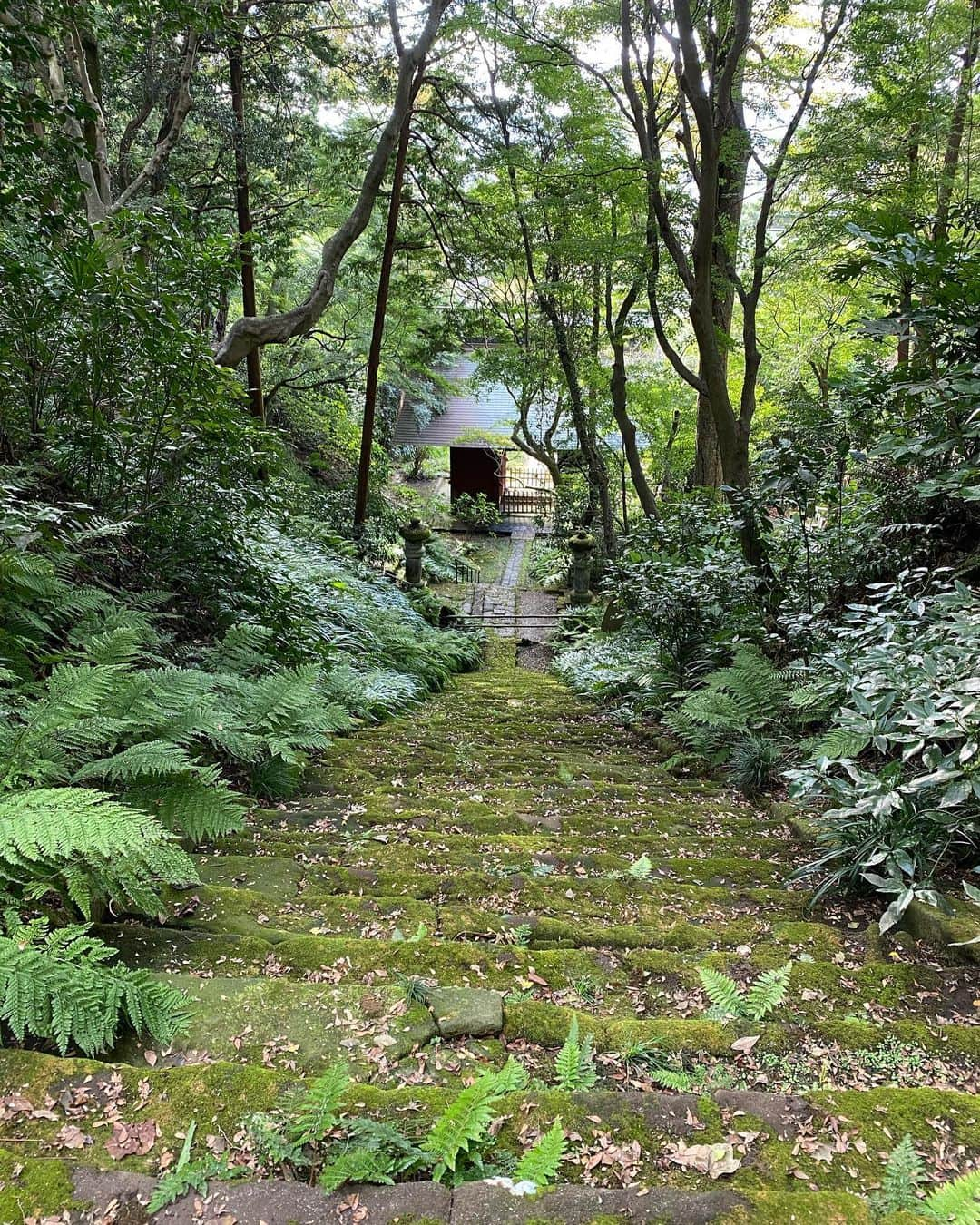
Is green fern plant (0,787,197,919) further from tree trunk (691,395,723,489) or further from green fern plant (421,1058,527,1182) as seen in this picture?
tree trunk (691,395,723,489)

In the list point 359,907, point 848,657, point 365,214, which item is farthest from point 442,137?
point 359,907

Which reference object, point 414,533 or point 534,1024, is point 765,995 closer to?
point 534,1024

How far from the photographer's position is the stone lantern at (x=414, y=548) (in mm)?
12688

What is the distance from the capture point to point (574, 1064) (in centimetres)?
147

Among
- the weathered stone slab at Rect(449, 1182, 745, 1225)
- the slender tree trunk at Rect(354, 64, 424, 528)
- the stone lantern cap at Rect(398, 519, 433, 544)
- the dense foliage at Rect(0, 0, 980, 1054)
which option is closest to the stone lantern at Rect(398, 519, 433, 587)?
the stone lantern cap at Rect(398, 519, 433, 544)

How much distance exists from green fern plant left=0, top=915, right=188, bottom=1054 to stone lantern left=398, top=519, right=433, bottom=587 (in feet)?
36.2

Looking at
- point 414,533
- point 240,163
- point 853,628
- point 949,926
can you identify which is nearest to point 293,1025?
point 949,926

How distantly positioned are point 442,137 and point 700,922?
454 inches

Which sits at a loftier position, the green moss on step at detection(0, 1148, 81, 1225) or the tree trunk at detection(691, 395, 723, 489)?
the tree trunk at detection(691, 395, 723, 489)

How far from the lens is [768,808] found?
353 centimetres

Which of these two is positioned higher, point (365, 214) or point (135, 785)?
point (365, 214)

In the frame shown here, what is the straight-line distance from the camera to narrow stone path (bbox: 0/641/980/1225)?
1146 mm

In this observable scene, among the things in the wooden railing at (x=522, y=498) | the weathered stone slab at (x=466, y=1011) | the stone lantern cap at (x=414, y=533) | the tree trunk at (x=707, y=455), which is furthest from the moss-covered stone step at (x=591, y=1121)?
the wooden railing at (x=522, y=498)

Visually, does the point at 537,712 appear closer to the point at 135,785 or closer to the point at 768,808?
the point at 768,808
